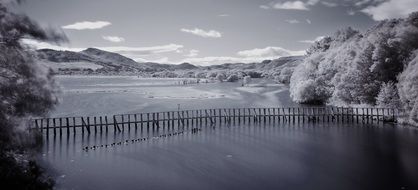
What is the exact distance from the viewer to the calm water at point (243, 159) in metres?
27.1

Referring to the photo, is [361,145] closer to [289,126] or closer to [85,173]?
[289,126]

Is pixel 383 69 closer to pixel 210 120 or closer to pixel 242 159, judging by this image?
pixel 210 120

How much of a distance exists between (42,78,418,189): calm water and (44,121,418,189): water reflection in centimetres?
6

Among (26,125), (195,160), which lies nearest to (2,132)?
(26,125)

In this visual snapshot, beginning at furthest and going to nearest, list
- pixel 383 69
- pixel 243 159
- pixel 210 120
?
1. pixel 210 120
2. pixel 383 69
3. pixel 243 159

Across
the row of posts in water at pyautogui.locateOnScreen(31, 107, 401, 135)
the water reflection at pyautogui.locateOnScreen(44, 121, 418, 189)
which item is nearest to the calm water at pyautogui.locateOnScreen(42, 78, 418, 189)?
the water reflection at pyautogui.locateOnScreen(44, 121, 418, 189)

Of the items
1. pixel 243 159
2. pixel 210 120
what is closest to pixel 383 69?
pixel 210 120

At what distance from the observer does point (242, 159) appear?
3388cm

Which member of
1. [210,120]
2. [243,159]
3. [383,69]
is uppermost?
[383,69]

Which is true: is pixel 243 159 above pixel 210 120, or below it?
below

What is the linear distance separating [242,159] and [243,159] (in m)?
0.08

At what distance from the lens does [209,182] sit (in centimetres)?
2742

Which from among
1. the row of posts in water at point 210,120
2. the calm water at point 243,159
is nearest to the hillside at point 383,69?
the row of posts in water at point 210,120

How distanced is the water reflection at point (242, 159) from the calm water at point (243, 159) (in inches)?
2.3
